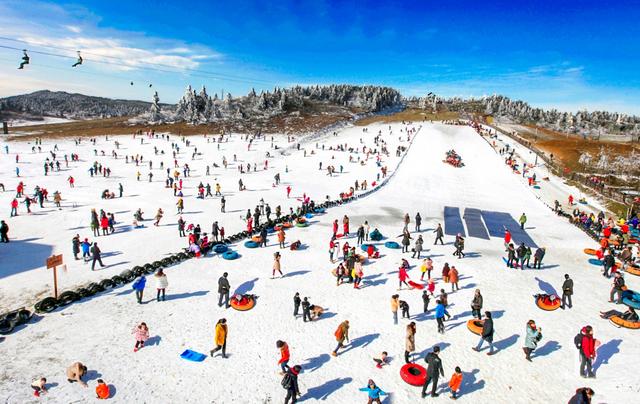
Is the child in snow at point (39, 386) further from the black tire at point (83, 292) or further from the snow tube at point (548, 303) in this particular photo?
the snow tube at point (548, 303)

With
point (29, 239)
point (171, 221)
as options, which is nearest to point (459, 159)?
point (171, 221)

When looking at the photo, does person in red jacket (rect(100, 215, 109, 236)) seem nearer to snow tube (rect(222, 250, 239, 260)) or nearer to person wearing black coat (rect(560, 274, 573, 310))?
snow tube (rect(222, 250, 239, 260))

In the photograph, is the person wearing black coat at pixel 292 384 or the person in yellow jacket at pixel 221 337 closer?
the person wearing black coat at pixel 292 384

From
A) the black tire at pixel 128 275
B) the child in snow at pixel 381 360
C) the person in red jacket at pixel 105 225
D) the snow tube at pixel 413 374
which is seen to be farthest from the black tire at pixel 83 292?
the snow tube at pixel 413 374

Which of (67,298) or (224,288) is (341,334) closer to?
(224,288)

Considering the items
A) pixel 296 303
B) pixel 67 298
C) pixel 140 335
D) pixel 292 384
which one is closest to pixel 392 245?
pixel 296 303

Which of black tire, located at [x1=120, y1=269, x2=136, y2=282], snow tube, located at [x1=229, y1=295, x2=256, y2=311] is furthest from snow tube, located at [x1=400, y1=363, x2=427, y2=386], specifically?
black tire, located at [x1=120, y1=269, x2=136, y2=282]
